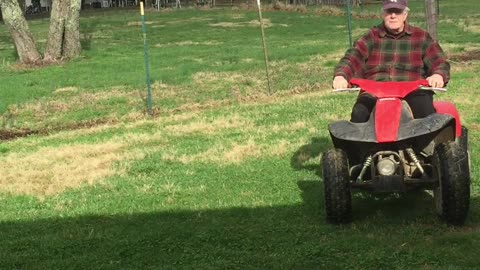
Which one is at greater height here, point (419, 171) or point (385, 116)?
point (385, 116)

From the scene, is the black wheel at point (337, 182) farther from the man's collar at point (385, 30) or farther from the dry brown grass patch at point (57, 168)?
the dry brown grass patch at point (57, 168)

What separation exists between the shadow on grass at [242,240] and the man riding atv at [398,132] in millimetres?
245

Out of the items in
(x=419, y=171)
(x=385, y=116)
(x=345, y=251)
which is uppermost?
(x=385, y=116)

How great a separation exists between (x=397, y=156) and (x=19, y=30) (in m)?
14.9

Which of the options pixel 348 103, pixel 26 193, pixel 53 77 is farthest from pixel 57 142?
pixel 53 77

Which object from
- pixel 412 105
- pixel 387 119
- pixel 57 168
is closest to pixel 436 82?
pixel 412 105

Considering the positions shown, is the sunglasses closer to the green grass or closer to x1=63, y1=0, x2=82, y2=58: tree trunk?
the green grass

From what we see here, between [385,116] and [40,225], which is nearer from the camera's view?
[385,116]

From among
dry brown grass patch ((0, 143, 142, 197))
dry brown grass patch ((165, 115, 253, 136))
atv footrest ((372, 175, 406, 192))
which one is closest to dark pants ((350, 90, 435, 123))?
atv footrest ((372, 175, 406, 192))

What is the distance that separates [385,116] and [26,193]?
12.2 ft

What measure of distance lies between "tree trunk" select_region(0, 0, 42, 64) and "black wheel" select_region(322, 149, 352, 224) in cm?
1419

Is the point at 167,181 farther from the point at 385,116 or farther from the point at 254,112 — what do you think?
the point at 254,112

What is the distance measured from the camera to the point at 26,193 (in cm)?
637

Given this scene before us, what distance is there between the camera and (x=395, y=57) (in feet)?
16.4
